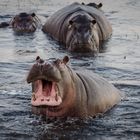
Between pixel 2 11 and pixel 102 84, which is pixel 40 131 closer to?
pixel 102 84

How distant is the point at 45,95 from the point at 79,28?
6.87 meters

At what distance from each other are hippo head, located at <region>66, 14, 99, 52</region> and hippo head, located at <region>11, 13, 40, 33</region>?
2227 mm

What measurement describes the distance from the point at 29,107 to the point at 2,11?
37.7 feet

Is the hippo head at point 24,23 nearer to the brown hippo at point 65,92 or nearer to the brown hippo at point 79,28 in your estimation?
the brown hippo at point 79,28

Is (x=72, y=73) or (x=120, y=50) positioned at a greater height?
(x=72, y=73)

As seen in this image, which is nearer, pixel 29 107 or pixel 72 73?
pixel 72 73

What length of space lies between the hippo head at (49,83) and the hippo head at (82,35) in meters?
6.06


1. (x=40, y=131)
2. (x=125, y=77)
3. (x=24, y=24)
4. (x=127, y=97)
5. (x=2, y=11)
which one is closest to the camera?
(x=40, y=131)

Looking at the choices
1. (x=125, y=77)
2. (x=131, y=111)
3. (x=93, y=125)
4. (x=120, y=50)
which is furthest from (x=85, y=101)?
(x=120, y=50)

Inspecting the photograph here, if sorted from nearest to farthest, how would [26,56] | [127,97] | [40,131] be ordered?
[40,131], [127,97], [26,56]

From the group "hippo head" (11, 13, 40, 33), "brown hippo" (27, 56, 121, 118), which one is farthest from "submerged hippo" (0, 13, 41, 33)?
"brown hippo" (27, 56, 121, 118)

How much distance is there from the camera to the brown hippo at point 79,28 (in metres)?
14.1

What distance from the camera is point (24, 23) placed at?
55.7 feet

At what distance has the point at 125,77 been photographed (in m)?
11.4
